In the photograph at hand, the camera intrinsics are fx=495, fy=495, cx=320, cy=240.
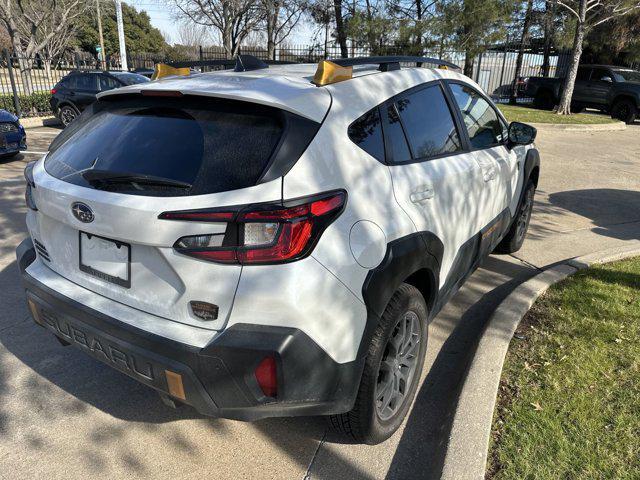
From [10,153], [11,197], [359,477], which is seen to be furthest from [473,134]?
[10,153]

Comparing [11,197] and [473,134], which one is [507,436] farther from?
[11,197]

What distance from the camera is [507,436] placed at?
245cm

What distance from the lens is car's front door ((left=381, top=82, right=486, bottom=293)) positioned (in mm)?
2496

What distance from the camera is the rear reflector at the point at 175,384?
1964 millimetres

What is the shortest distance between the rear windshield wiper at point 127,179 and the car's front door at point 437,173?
3.33 feet

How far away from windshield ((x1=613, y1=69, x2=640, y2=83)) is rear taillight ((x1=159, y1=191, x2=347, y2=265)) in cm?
2120

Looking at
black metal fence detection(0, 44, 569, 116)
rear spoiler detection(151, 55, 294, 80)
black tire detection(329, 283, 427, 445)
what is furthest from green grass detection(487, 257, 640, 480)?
black metal fence detection(0, 44, 569, 116)

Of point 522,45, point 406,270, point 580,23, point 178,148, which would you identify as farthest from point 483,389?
point 522,45

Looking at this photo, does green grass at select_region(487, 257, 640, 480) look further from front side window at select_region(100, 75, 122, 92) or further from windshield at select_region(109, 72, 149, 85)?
front side window at select_region(100, 75, 122, 92)

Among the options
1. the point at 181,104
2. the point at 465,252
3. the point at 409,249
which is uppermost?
the point at 181,104

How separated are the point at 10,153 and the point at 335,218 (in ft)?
30.0

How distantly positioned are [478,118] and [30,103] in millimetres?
15638

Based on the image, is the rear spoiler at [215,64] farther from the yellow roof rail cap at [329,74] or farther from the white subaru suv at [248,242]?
the yellow roof rail cap at [329,74]

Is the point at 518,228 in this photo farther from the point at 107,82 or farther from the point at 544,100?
the point at 544,100
